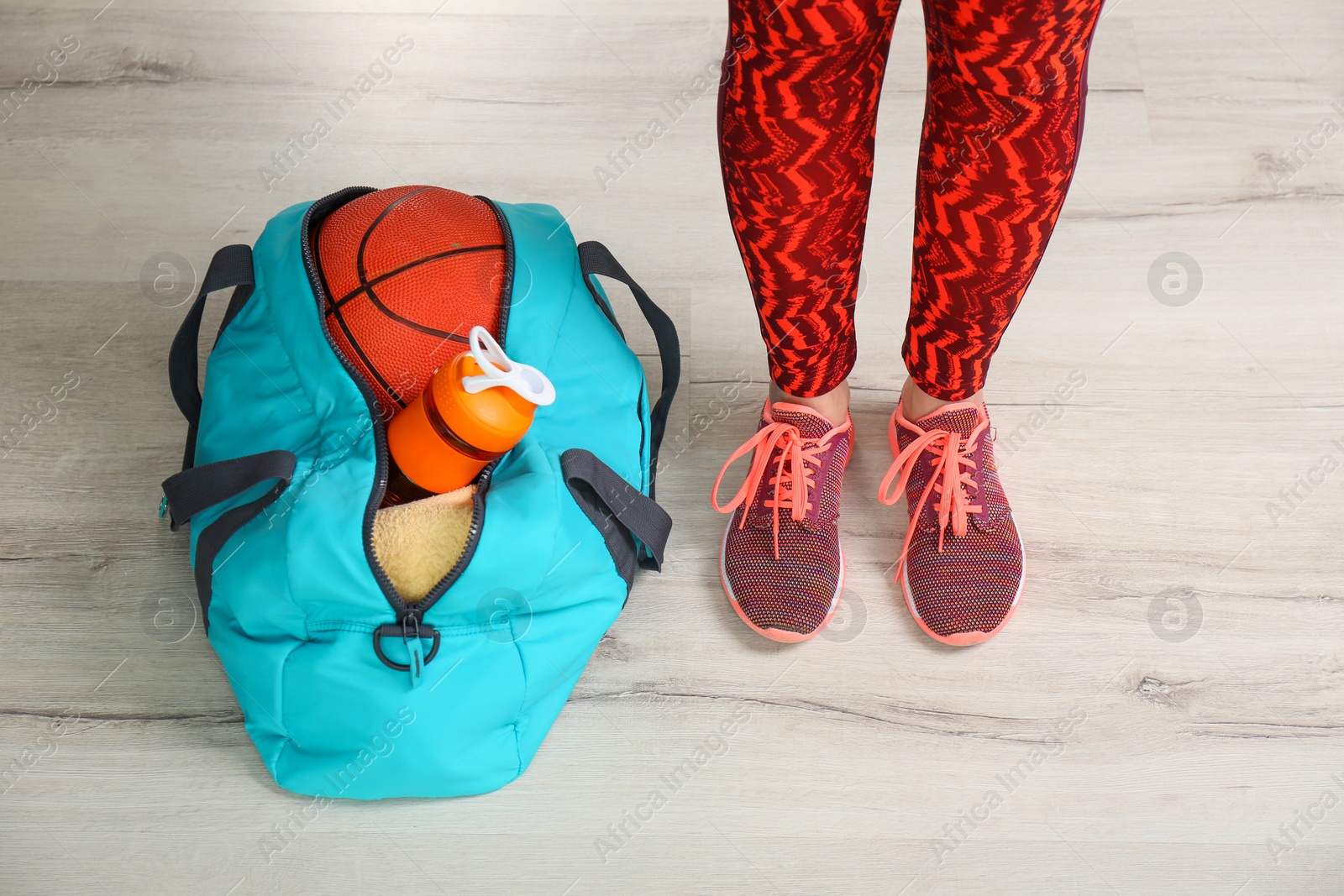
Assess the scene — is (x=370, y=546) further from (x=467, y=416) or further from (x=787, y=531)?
(x=787, y=531)

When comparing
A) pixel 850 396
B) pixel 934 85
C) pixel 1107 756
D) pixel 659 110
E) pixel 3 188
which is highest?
pixel 934 85

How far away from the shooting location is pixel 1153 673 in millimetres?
1000

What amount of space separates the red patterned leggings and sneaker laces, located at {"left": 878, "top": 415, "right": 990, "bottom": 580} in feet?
0.38

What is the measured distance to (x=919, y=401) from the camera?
40.2 inches

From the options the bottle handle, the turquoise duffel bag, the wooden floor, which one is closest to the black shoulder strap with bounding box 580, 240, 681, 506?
the turquoise duffel bag

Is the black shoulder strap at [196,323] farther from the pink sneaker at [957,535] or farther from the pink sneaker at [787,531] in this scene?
the pink sneaker at [957,535]

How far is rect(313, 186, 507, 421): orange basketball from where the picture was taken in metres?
0.90

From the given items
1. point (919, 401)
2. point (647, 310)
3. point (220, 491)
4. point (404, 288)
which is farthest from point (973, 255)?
point (220, 491)

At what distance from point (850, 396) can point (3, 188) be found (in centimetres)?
120

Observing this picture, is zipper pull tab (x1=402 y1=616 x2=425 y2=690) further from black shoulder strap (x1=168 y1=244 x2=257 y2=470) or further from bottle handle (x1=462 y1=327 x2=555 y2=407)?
black shoulder strap (x1=168 y1=244 x2=257 y2=470)

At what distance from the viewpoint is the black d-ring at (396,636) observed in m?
0.83

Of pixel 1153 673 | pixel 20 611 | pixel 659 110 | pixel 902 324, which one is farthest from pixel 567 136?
pixel 1153 673

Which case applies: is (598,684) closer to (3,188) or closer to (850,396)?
(850,396)

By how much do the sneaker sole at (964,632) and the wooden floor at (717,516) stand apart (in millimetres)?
20
